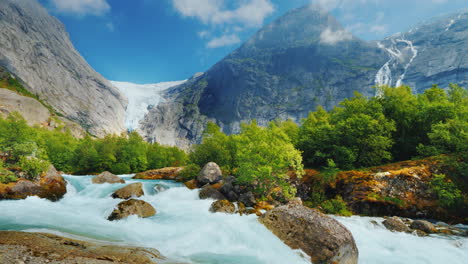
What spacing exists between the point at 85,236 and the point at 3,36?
786 ft

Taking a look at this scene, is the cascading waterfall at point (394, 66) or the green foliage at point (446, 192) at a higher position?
the cascading waterfall at point (394, 66)

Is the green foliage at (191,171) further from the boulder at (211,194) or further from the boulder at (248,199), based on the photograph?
the boulder at (248,199)

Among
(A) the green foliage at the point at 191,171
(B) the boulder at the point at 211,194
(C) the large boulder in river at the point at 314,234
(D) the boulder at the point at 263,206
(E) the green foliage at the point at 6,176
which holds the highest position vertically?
(A) the green foliage at the point at 191,171

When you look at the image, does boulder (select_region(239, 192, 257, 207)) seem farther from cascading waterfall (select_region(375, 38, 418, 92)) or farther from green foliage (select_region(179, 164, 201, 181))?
cascading waterfall (select_region(375, 38, 418, 92))

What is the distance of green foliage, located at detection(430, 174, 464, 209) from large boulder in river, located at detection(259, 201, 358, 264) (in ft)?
43.8

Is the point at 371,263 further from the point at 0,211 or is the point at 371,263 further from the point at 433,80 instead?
the point at 433,80

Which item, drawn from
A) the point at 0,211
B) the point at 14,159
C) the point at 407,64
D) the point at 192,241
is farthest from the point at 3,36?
the point at 407,64

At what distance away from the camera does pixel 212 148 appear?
43406mm

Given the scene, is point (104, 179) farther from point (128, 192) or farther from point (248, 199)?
point (248, 199)

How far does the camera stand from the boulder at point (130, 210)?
14.9m

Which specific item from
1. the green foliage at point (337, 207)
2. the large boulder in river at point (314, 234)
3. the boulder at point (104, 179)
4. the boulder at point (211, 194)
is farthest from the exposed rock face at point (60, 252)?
the boulder at point (104, 179)

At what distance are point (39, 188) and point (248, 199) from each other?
20043 millimetres

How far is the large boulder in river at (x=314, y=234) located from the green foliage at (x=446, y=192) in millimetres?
13360

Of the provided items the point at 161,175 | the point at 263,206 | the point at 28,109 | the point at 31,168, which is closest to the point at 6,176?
the point at 31,168
